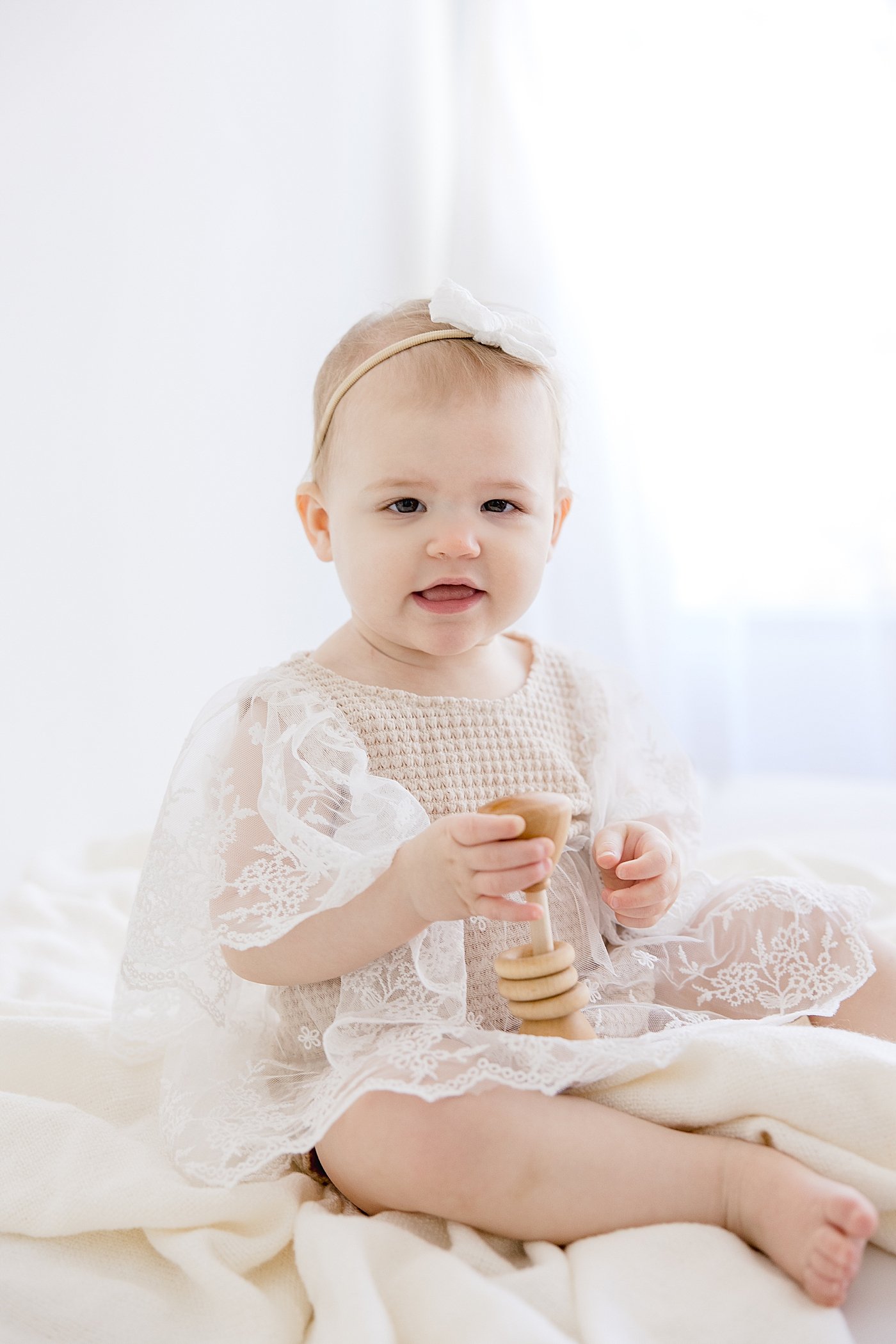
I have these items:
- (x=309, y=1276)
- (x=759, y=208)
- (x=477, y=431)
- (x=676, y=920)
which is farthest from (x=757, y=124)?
(x=309, y=1276)

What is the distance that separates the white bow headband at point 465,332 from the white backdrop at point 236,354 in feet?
1.87

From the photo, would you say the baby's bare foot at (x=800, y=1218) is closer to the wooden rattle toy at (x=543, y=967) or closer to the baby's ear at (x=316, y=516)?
the wooden rattle toy at (x=543, y=967)

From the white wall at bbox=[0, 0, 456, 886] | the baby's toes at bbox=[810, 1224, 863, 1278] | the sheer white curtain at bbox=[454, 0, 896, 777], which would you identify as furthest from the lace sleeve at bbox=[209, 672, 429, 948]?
the sheer white curtain at bbox=[454, 0, 896, 777]

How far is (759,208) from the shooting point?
2260 mm

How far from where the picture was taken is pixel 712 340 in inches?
92.4

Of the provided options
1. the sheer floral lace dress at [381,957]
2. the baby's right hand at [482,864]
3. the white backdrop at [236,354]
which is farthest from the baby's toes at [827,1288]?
the white backdrop at [236,354]

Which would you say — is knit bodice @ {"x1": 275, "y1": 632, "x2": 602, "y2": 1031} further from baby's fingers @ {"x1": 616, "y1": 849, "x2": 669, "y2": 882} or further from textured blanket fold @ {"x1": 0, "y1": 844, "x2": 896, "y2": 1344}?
textured blanket fold @ {"x1": 0, "y1": 844, "x2": 896, "y2": 1344}

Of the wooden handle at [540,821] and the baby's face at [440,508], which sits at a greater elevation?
the baby's face at [440,508]

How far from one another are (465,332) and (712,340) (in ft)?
5.05

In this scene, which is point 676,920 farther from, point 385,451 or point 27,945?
point 27,945

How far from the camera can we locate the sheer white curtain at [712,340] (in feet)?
7.34

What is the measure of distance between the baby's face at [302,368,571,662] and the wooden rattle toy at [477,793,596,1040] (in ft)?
0.83

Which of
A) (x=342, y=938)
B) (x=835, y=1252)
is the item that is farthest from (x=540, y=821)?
(x=835, y=1252)

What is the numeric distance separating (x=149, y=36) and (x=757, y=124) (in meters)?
1.25
